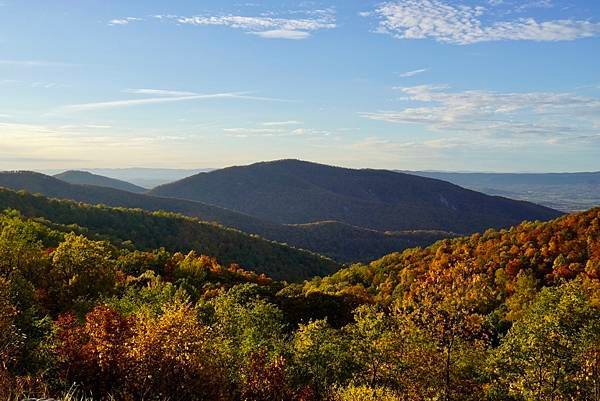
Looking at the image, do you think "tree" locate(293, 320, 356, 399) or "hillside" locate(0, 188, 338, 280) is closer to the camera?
"tree" locate(293, 320, 356, 399)

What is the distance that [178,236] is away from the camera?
137875 mm

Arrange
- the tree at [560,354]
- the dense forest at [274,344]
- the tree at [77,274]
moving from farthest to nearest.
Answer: the tree at [77,274]
the tree at [560,354]
the dense forest at [274,344]

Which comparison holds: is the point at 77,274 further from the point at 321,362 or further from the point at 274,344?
the point at 321,362

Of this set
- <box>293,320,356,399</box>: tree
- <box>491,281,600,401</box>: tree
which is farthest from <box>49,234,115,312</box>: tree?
<box>491,281,600,401</box>: tree

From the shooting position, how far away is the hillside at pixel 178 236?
5089 inches

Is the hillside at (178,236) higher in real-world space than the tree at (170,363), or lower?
lower

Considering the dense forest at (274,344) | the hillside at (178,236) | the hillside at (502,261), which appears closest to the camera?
the dense forest at (274,344)

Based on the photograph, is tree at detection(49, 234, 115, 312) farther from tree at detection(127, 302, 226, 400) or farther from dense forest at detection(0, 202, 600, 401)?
tree at detection(127, 302, 226, 400)

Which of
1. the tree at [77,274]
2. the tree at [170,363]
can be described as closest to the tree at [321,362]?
the tree at [170,363]

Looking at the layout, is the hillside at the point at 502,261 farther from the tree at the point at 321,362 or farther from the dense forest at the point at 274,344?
the tree at the point at 321,362

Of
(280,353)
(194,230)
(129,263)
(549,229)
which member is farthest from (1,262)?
(194,230)

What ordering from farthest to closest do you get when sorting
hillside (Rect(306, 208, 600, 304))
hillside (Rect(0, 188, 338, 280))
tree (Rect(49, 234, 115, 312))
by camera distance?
hillside (Rect(0, 188, 338, 280)) → hillside (Rect(306, 208, 600, 304)) → tree (Rect(49, 234, 115, 312))

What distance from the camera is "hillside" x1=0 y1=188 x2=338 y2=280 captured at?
129250mm

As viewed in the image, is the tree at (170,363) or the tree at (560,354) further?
the tree at (560,354)
